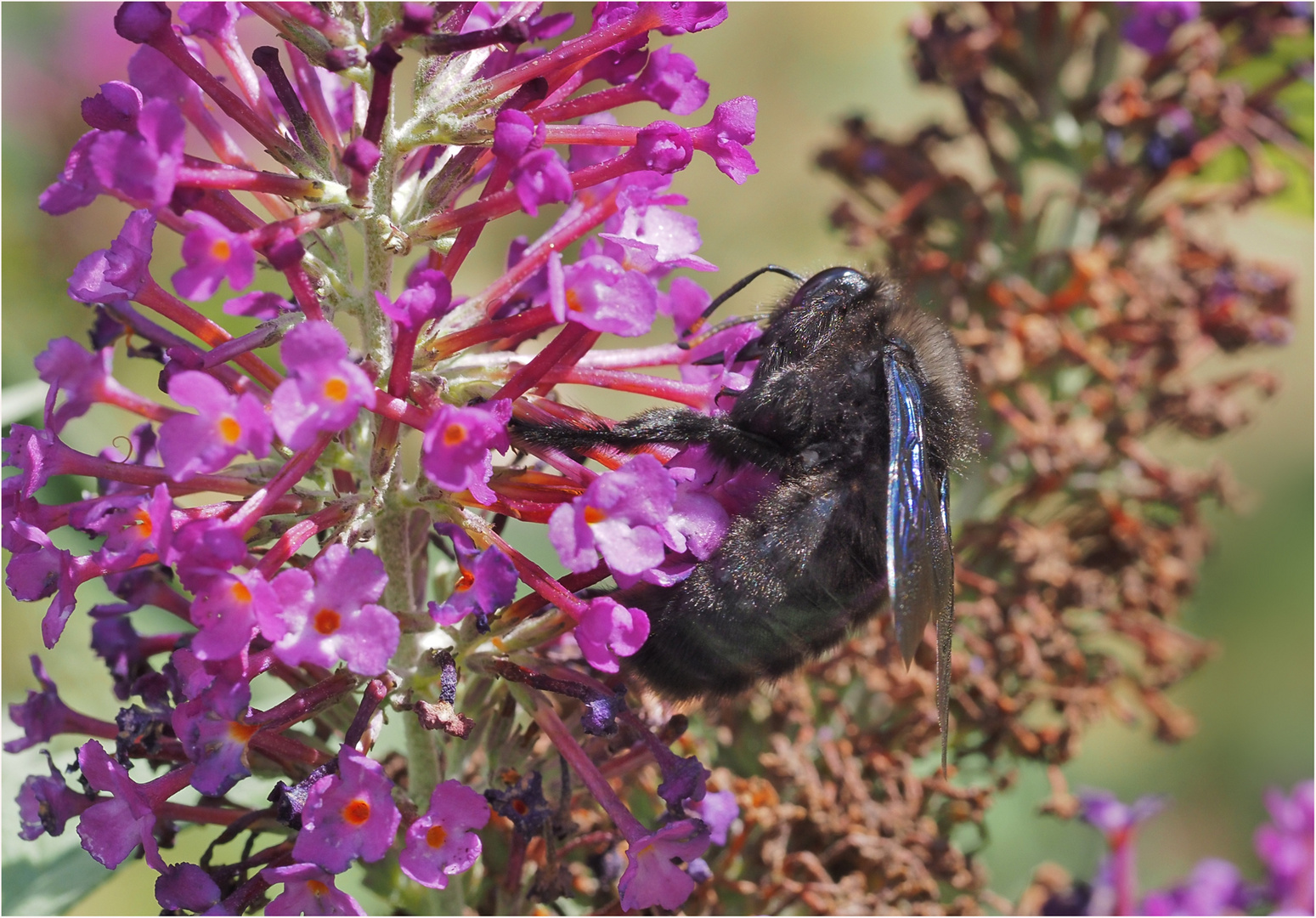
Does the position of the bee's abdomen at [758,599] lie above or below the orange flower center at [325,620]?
below

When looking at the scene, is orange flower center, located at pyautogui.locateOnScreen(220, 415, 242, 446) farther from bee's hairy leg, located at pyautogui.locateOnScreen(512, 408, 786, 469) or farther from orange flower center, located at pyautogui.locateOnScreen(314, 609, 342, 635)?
bee's hairy leg, located at pyautogui.locateOnScreen(512, 408, 786, 469)

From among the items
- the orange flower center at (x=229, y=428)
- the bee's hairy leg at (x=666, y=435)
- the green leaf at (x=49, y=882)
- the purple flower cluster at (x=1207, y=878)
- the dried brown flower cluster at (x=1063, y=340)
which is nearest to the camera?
the orange flower center at (x=229, y=428)

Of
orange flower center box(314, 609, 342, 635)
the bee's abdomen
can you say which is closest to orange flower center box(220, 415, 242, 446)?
orange flower center box(314, 609, 342, 635)

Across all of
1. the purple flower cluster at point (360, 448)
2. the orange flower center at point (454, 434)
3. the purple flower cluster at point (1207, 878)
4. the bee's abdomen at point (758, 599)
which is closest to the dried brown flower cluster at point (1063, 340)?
the purple flower cluster at point (1207, 878)

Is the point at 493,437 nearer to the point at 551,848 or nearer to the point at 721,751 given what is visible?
the point at 551,848

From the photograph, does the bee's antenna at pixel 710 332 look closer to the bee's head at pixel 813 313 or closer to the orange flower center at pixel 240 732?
the bee's head at pixel 813 313

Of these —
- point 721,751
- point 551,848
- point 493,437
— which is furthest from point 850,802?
point 493,437
